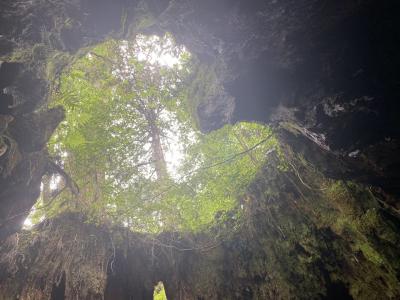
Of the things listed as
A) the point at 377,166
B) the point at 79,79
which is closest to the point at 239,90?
the point at 377,166

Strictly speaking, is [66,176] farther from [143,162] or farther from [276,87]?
[276,87]

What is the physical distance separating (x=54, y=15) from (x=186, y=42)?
315cm

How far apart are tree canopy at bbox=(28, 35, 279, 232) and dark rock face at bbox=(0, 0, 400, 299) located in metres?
1.32

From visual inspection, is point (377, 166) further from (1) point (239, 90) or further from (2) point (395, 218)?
(1) point (239, 90)

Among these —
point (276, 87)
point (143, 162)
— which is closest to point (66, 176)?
point (143, 162)

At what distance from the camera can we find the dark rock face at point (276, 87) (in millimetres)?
4375

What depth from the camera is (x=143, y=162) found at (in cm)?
1139

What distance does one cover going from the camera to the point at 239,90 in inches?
260

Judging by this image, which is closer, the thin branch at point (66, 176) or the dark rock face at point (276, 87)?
the dark rock face at point (276, 87)

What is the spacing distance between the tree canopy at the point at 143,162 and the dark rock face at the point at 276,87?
1.32m

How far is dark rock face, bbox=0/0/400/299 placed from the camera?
14.4ft

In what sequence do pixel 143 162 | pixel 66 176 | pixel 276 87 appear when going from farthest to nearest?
pixel 143 162 < pixel 66 176 < pixel 276 87

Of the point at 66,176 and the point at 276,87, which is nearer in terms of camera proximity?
the point at 276,87

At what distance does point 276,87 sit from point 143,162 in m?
7.10
